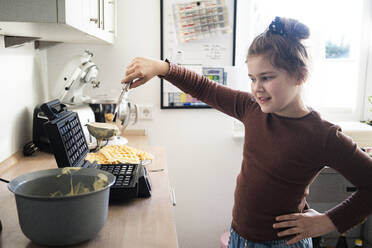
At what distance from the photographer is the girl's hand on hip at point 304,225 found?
1059 millimetres

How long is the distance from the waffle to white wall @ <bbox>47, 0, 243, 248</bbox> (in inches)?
29.1

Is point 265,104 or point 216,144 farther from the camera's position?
point 216,144

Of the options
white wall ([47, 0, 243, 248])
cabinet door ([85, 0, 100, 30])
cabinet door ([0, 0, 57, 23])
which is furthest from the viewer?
white wall ([47, 0, 243, 248])

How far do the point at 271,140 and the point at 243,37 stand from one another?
1.24 metres

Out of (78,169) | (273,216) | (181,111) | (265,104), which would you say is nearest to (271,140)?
(265,104)

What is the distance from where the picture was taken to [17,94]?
1.47 metres

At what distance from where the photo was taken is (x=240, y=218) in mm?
1170

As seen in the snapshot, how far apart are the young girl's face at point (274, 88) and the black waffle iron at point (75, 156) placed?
1.38ft

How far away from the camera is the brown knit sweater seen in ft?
3.27

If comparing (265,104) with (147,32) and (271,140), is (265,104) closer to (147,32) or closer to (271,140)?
(271,140)

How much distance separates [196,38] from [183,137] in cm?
61

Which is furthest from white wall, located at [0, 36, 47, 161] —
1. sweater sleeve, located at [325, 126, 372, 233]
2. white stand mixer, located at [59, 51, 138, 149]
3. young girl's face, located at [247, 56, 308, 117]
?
sweater sleeve, located at [325, 126, 372, 233]

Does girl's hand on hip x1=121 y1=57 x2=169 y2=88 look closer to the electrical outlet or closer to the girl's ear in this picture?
the girl's ear

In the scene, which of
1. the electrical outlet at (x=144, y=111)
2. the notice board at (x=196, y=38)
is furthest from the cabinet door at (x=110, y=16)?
the electrical outlet at (x=144, y=111)
